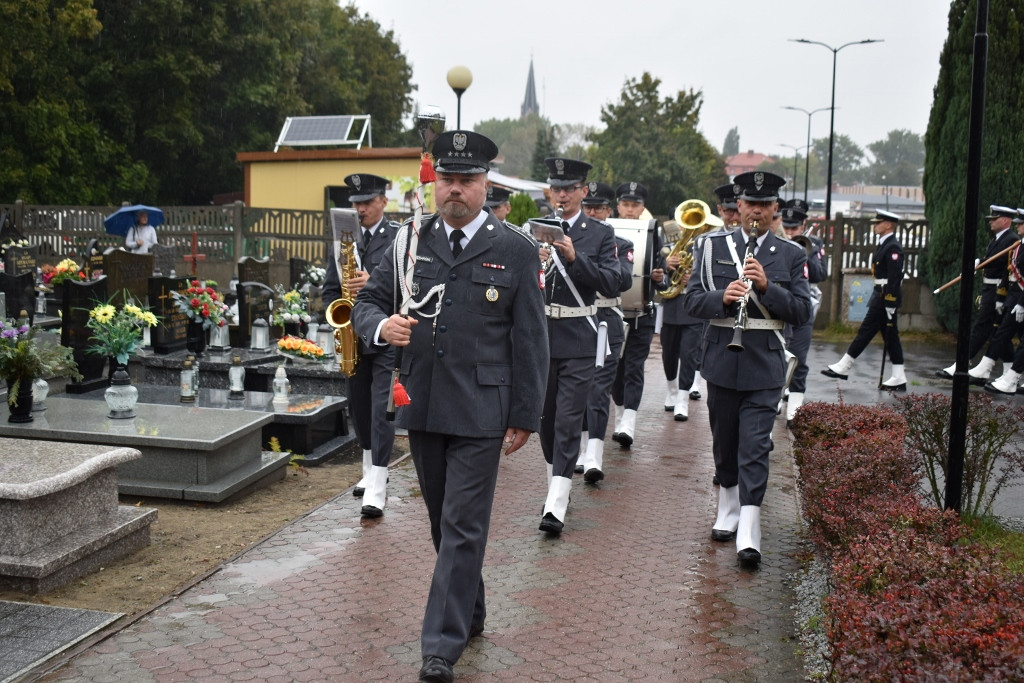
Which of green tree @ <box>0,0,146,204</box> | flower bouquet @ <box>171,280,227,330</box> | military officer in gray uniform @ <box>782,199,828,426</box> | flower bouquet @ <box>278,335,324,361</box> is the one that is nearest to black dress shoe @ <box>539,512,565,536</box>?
military officer in gray uniform @ <box>782,199,828,426</box>

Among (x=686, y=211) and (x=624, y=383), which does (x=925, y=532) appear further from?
(x=686, y=211)

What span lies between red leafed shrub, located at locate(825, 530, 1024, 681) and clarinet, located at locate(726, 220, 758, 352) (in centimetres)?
196

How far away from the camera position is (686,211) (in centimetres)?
1072

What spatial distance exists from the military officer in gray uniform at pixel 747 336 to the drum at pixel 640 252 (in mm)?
2393

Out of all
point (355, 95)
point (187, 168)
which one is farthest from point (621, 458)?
point (355, 95)

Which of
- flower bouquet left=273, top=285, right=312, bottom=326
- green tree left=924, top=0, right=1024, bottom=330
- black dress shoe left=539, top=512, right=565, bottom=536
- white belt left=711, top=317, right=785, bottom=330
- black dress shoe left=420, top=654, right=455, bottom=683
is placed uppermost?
green tree left=924, top=0, right=1024, bottom=330

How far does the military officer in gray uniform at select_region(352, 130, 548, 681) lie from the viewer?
15.4 feet

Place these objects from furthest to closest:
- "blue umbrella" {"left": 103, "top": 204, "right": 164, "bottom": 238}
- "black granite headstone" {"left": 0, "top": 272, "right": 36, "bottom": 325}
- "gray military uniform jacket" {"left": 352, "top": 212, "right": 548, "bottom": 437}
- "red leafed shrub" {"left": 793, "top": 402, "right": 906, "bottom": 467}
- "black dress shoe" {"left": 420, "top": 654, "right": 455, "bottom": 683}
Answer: "blue umbrella" {"left": 103, "top": 204, "right": 164, "bottom": 238} < "black granite headstone" {"left": 0, "top": 272, "right": 36, "bottom": 325} < "red leafed shrub" {"left": 793, "top": 402, "right": 906, "bottom": 467} < "gray military uniform jacket" {"left": 352, "top": 212, "right": 548, "bottom": 437} < "black dress shoe" {"left": 420, "top": 654, "right": 455, "bottom": 683}

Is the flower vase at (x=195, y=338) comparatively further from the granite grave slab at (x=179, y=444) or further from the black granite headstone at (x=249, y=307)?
the granite grave slab at (x=179, y=444)

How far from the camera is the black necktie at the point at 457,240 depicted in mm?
4902

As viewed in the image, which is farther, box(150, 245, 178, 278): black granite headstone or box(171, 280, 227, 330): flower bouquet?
box(150, 245, 178, 278): black granite headstone

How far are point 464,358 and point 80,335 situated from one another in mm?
6432

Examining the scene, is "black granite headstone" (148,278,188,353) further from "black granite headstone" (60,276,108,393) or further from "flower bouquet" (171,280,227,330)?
"black granite headstone" (60,276,108,393)

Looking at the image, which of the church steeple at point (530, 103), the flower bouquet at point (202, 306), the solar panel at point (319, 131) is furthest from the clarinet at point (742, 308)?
the church steeple at point (530, 103)
